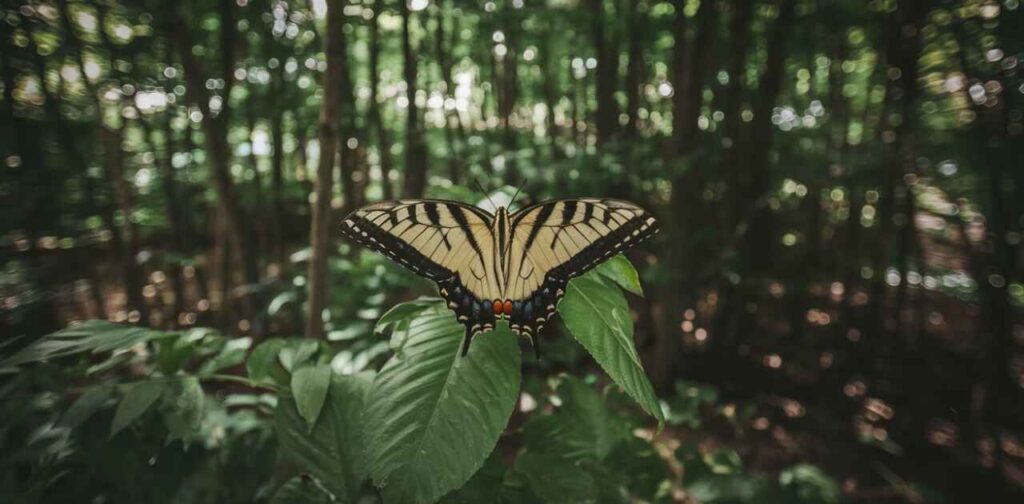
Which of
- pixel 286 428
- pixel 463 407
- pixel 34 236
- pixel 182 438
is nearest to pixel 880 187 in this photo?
pixel 463 407

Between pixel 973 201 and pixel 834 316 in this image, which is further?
pixel 834 316

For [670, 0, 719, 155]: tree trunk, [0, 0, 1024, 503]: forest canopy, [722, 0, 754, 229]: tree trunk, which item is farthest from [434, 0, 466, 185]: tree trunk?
[722, 0, 754, 229]: tree trunk

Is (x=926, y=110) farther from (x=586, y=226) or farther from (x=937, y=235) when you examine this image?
(x=586, y=226)

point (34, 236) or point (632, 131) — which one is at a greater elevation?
point (632, 131)

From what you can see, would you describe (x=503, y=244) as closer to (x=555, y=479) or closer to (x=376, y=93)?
(x=555, y=479)

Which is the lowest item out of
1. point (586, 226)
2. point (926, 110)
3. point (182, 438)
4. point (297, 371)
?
point (182, 438)
